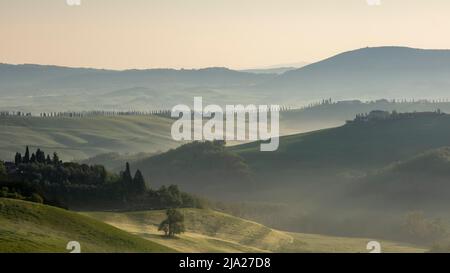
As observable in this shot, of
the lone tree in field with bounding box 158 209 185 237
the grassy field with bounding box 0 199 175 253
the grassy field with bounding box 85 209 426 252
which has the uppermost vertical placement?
the grassy field with bounding box 0 199 175 253

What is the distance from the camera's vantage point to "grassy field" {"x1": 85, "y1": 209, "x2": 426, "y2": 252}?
134m

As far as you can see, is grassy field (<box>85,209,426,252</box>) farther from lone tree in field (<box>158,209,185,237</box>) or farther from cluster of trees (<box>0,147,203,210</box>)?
cluster of trees (<box>0,147,203,210</box>)

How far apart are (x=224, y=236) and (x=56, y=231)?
6952 cm

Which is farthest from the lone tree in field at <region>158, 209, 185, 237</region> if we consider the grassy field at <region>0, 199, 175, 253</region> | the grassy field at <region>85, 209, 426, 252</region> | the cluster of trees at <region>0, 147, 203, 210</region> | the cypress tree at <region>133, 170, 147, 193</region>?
the cypress tree at <region>133, 170, 147, 193</region>

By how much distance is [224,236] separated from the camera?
154m

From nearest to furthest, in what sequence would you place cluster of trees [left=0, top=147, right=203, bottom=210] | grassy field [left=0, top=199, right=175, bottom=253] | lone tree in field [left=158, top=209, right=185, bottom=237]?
grassy field [left=0, top=199, right=175, bottom=253] < lone tree in field [left=158, top=209, right=185, bottom=237] < cluster of trees [left=0, top=147, right=203, bottom=210]

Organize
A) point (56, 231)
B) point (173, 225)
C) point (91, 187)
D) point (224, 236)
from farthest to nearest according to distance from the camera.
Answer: point (91, 187) → point (224, 236) → point (173, 225) → point (56, 231)

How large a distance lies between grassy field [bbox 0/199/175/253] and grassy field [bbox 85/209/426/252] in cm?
3079

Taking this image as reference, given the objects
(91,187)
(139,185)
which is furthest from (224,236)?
(91,187)

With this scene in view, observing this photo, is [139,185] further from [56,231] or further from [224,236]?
[56,231]
